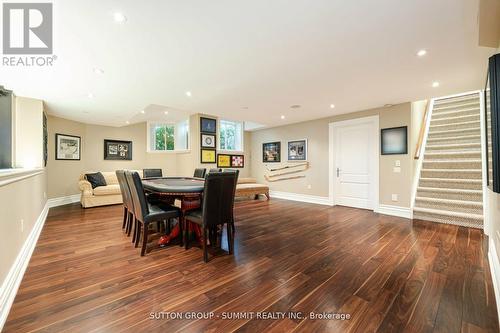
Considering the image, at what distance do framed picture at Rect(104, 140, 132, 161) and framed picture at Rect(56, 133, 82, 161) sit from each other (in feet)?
2.30

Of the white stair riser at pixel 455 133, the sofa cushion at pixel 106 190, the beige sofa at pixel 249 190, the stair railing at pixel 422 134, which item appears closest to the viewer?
the stair railing at pixel 422 134

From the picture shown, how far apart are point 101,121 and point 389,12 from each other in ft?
22.6

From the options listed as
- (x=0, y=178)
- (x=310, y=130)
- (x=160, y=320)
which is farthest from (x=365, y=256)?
(x=310, y=130)

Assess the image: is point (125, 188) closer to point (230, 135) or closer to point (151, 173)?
point (151, 173)

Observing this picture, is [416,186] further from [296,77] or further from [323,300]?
[323,300]

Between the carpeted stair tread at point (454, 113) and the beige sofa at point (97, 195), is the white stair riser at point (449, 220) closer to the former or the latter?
the carpeted stair tread at point (454, 113)

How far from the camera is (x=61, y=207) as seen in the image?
5168mm

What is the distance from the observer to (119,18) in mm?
1744

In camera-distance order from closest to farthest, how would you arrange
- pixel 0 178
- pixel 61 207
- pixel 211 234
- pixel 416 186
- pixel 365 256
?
1. pixel 0 178
2. pixel 365 256
3. pixel 211 234
4. pixel 416 186
5. pixel 61 207

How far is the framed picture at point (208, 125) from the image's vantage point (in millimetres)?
6140

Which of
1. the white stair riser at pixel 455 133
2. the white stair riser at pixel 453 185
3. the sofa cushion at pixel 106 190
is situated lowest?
the sofa cushion at pixel 106 190

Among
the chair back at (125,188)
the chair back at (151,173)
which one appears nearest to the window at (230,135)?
the chair back at (151,173)

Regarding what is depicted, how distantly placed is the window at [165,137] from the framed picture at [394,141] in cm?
572

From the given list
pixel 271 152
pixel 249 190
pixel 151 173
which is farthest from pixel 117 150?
pixel 271 152
